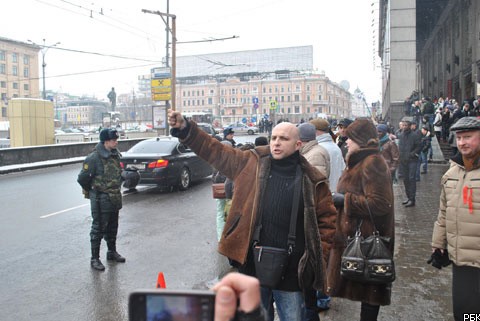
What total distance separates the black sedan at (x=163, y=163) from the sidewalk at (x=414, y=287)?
21.4 ft

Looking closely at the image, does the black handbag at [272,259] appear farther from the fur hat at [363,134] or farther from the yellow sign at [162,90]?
the yellow sign at [162,90]

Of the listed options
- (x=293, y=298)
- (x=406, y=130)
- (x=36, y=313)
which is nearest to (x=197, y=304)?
(x=293, y=298)

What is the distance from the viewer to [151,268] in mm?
6262

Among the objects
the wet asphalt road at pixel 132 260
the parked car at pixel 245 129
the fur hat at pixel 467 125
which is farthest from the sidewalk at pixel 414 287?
the parked car at pixel 245 129

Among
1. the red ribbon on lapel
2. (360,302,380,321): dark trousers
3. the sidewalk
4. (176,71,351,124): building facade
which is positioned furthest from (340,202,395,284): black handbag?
(176,71,351,124): building facade

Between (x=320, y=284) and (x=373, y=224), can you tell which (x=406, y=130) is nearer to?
(x=373, y=224)

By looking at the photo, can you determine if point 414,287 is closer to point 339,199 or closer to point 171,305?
point 339,199

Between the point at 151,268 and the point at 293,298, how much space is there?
142 inches

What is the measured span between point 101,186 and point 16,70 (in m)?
98.9

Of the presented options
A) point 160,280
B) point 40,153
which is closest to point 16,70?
point 40,153

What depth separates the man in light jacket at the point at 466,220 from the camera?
312cm

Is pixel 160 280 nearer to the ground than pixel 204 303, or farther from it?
A: nearer to the ground

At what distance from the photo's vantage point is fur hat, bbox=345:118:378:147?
3.77 metres

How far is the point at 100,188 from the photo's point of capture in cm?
626
